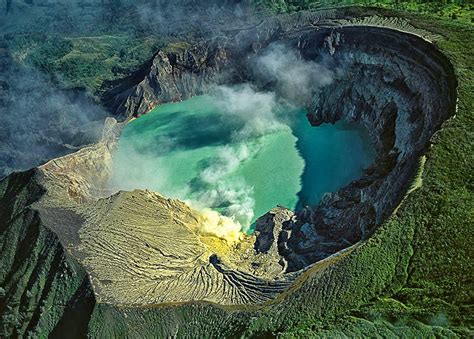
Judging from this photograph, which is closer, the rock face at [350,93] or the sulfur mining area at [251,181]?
the sulfur mining area at [251,181]

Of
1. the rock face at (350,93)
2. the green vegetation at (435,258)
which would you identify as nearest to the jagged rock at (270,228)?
the rock face at (350,93)

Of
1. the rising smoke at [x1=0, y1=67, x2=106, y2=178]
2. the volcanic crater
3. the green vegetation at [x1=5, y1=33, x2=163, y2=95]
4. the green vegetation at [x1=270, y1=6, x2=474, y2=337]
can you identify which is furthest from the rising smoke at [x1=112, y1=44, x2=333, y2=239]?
the green vegetation at [x1=5, y1=33, x2=163, y2=95]

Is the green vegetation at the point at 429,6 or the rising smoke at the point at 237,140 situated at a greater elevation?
the green vegetation at the point at 429,6

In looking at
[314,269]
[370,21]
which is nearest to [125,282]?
[314,269]

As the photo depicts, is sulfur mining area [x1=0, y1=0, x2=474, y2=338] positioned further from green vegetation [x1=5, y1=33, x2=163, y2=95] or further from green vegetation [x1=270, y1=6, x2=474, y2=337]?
green vegetation [x1=5, y1=33, x2=163, y2=95]

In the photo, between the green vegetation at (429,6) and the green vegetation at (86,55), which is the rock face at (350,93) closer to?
the green vegetation at (429,6)

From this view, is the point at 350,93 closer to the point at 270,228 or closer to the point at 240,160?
the point at 240,160
